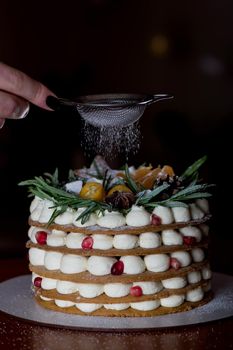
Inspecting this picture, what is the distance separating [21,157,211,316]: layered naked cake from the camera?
216 cm

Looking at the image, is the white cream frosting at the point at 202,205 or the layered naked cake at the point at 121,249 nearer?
the layered naked cake at the point at 121,249

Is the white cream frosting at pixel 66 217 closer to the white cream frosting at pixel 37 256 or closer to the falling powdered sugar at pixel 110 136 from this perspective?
the white cream frosting at pixel 37 256

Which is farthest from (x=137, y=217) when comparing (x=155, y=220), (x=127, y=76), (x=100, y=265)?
(x=127, y=76)

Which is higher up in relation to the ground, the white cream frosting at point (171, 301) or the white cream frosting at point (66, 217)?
the white cream frosting at point (66, 217)

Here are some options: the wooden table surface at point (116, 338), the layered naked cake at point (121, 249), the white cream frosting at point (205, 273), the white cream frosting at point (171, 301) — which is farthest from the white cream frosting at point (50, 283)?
the white cream frosting at point (205, 273)

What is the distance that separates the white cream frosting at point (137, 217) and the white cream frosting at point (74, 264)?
0.16m

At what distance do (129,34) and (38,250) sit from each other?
222 cm

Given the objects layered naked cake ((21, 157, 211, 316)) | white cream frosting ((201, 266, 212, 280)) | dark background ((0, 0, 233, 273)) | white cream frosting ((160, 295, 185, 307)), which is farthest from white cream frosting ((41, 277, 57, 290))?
dark background ((0, 0, 233, 273))

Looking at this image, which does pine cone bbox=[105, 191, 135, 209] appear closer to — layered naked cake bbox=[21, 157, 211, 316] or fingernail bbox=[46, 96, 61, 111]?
layered naked cake bbox=[21, 157, 211, 316]

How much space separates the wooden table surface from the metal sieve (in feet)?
2.07

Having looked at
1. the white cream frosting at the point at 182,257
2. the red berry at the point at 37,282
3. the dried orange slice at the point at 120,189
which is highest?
the dried orange slice at the point at 120,189

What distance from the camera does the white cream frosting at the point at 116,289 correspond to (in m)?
2.16

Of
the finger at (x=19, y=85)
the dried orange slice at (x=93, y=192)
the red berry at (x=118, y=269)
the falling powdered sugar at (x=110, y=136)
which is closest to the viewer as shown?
the finger at (x=19, y=85)

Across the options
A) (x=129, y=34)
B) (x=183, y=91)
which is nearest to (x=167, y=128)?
(x=183, y=91)
